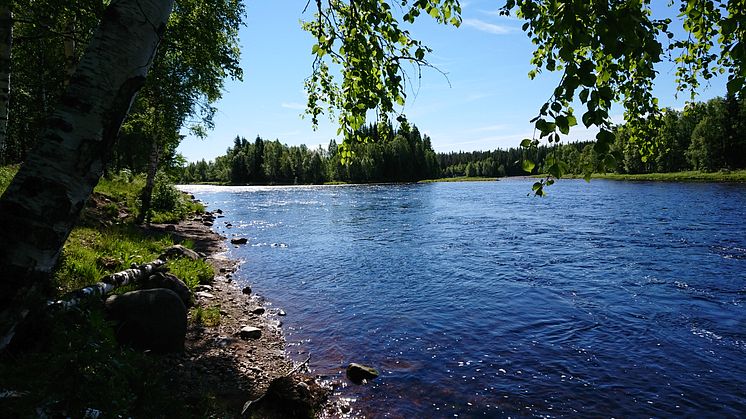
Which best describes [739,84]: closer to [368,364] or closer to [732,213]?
[368,364]

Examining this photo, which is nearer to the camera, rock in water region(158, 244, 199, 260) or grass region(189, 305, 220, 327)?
grass region(189, 305, 220, 327)

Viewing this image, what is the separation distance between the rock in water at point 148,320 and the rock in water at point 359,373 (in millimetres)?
3862

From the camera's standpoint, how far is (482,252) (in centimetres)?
2161

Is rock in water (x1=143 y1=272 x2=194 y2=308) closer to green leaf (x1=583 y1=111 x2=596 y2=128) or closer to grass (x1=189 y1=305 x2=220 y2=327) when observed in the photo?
grass (x1=189 y1=305 x2=220 y2=327)

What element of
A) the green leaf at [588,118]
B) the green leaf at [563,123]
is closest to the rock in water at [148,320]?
the green leaf at [563,123]

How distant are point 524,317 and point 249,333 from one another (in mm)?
8201

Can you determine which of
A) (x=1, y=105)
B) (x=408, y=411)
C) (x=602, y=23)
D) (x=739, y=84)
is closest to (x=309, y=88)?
(x=602, y=23)

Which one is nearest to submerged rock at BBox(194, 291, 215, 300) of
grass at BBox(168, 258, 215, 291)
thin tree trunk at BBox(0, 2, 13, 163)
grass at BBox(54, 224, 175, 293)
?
grass at BBox(168, 258, 215, 291)

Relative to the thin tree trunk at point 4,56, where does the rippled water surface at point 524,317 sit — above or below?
below

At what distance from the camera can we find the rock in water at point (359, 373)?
8.77 metres

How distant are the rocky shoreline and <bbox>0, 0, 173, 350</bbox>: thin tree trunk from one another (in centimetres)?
459

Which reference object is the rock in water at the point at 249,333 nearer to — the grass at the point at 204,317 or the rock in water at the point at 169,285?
the grass at the point at 204,317

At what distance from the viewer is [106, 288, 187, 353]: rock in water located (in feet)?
26.6

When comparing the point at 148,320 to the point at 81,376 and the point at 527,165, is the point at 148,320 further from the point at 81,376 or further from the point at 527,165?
the point at 527,165
